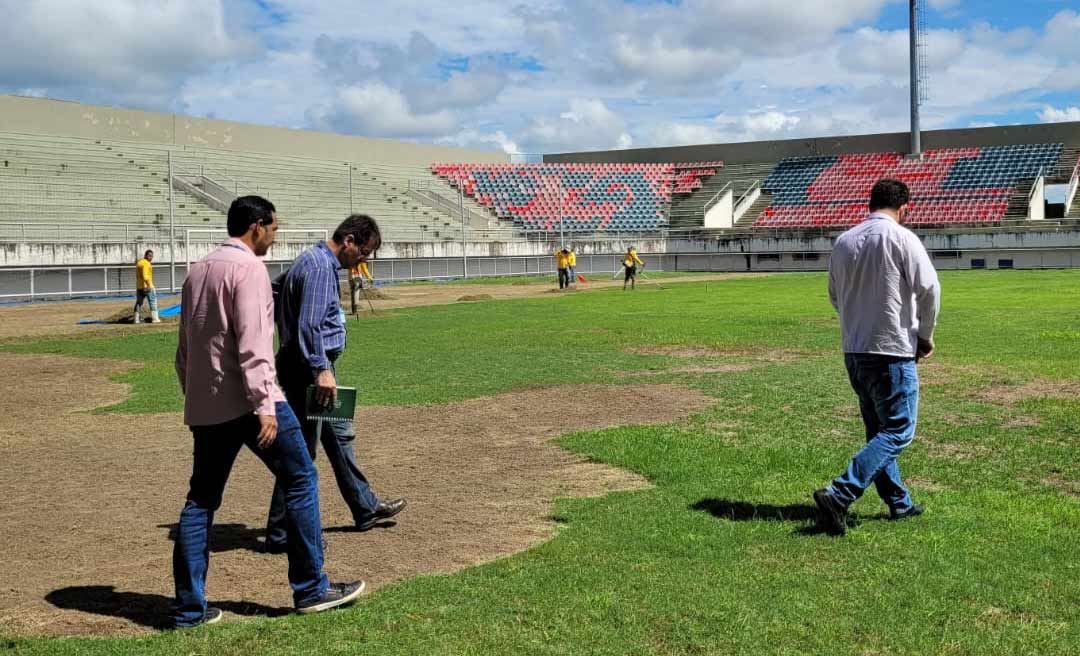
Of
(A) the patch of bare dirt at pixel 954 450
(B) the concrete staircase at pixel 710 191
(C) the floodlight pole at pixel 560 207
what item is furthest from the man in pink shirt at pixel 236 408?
(B) the concrete staircase at pixel 710 191

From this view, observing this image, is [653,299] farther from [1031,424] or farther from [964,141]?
[964,141]

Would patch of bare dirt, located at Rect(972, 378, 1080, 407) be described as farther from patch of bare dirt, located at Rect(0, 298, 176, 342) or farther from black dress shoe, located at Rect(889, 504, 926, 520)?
patch of bare dirt, located at Rect(0, 298, 176, 342)

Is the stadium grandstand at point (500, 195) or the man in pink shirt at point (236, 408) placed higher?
the stadium grandstand at point (500, 195)

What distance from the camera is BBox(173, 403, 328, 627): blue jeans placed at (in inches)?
197

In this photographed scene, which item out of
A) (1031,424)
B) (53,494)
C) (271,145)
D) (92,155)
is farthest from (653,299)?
(271,145)

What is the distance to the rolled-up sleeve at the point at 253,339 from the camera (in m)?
4.84

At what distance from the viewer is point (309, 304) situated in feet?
19.8

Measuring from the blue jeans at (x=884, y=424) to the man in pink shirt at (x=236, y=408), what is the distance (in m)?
2.89

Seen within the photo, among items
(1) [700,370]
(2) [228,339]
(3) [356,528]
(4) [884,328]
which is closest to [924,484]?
(4) [884,328]

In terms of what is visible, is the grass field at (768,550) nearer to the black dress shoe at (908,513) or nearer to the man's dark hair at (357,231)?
the black dress shoe at (908,513)

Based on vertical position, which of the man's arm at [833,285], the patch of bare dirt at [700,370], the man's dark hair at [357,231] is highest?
the man's dark hair at [357,231]

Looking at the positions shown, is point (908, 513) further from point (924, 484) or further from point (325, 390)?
point (325, 390)

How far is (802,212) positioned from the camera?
65.9m

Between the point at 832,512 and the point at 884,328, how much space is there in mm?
1112
